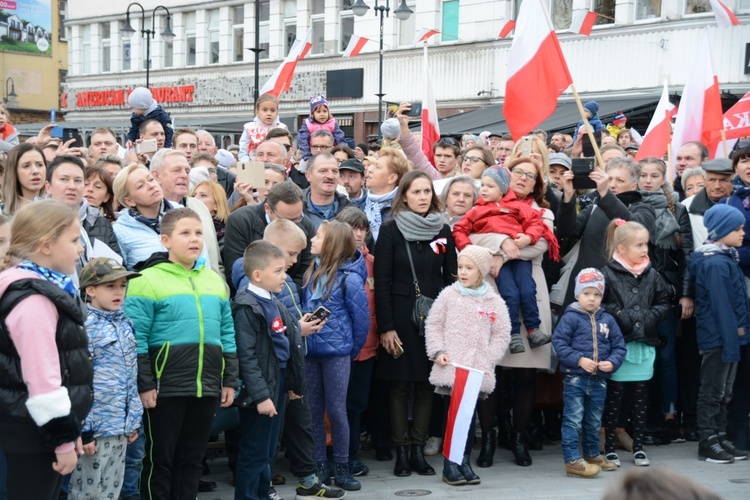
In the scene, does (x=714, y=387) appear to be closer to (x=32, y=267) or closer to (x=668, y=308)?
(x=668, y=308)

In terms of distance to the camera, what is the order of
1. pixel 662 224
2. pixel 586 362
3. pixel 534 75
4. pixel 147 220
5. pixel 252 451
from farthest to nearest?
pixel 534 75
pixel 662 224
pixel 586 362
pixel 147 220
pixel 252 451

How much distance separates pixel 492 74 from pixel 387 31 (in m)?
4.19

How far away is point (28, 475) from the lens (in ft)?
14.2

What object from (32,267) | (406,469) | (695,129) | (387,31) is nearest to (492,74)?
(387,31)

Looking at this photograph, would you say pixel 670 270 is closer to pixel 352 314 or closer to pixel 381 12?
pixel 352 314

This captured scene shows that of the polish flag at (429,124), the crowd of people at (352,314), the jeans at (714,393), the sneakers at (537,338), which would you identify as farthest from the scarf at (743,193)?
the polish flag at (429,124)

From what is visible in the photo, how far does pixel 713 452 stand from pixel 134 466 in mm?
4539

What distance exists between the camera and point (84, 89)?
40.2 metres

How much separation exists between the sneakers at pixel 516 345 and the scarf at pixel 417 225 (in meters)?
0.98

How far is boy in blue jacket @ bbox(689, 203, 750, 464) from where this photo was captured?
24.6 feet

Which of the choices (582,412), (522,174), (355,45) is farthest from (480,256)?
(355,45)

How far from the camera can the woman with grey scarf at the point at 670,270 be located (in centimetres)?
787

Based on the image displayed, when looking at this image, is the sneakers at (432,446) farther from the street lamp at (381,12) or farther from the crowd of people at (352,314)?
the street lamp at (381,12)

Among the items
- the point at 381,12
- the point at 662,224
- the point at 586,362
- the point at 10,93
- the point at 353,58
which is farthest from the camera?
the point at 10,93
